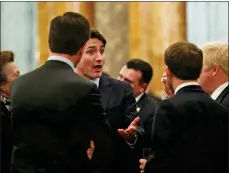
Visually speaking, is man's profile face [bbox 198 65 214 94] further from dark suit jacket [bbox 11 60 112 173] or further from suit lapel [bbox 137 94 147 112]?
suit lapel [bbox 137 94 147 112]

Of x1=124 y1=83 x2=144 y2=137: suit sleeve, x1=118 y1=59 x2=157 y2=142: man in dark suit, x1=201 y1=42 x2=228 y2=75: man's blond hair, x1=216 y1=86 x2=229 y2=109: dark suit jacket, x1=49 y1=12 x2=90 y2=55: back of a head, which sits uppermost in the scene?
x1=49 y1=12 x2=90 y2=55: back of a head

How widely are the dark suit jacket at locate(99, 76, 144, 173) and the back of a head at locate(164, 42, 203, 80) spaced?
0.60 metres

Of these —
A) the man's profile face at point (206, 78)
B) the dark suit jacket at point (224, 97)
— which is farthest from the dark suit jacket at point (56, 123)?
the man's profile face at point (206, 78)

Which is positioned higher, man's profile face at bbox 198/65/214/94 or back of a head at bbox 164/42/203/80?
back of a head at bbox 164/42/203/80

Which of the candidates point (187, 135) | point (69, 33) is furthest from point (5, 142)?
point (187, 135)

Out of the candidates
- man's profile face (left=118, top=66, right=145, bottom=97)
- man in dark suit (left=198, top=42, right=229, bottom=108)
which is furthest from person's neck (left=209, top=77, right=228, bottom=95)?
man's profile face (left=118, top=66, right=145, bottom=97)

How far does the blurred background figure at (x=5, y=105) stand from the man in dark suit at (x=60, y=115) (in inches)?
22.4

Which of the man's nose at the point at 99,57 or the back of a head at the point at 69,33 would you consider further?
the man's nose at the point at 99,57

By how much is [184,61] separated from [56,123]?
0.77 metres

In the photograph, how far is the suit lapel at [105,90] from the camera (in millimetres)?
3652

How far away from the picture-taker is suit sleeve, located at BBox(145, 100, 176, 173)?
297cm

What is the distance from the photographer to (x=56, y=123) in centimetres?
269

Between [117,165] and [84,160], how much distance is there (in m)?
0.93

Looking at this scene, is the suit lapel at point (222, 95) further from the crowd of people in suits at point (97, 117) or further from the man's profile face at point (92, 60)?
the man's profile face at point (92, 60)
